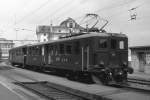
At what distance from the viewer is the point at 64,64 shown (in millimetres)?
19500

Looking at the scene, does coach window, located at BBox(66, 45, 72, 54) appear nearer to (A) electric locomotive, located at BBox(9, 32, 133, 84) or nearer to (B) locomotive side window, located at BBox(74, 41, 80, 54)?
(A) electric locomotive, located at BBox(9, 32, 133, 84)

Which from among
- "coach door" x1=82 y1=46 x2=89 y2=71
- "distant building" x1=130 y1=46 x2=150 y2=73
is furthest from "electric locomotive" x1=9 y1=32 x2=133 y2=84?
"distant building" x1=130 y1=46 x2=150 y2=73

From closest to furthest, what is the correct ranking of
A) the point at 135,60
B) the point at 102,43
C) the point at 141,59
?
the point at 102,43 < the point at 141,59 < the point at 135,60

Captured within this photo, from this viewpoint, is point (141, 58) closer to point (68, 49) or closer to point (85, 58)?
point (68, 49)

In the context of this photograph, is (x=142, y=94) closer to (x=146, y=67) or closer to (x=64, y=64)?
(x=64, y=64)

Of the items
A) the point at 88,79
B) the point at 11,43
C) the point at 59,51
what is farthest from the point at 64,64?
the point at 11,43

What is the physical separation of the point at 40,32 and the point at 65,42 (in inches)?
3162

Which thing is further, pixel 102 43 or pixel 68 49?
pixel 68 49

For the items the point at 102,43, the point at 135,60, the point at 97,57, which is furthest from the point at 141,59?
the point at 97,57

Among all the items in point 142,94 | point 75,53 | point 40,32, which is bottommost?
point 142,94

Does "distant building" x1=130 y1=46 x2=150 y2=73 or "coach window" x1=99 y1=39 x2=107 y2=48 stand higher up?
"coach window" x1=99 y1=39 x2=107 y2=48

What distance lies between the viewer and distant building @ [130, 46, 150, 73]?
2688 cm

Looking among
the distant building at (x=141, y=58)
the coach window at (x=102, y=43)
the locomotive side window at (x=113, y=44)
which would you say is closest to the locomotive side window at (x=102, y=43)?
the coach window at (x=102, y=43)

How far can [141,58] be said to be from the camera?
2841 cm
